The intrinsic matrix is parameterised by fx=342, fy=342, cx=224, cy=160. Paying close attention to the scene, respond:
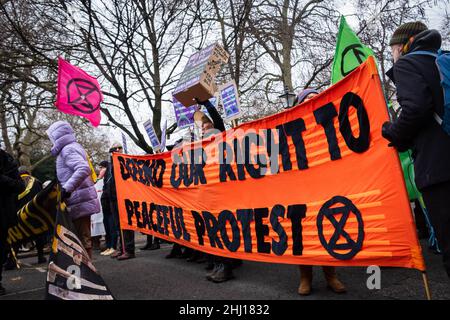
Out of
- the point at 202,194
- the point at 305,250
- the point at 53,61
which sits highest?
the point at 53,61

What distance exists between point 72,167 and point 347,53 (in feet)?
10.4

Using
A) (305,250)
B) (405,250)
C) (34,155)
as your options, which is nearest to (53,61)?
(305,250)

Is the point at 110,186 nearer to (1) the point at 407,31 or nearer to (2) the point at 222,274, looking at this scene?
(2) the point at 222,274

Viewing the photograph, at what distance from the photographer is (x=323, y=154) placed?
2.80 m

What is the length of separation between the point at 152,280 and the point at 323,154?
2.59m

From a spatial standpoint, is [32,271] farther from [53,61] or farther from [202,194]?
[53,61]

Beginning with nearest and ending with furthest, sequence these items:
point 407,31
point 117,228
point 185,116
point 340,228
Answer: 1. point 407,31
2. point 340,228
3. point 117,228
4. point 185,116

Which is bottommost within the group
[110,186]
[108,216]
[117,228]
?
[117,228]

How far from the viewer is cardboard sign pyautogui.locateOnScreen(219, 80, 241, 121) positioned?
6.99 m

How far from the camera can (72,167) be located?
3660 mm

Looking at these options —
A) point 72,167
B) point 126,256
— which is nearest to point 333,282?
point 72,167

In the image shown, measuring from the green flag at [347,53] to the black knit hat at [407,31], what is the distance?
1255 mm

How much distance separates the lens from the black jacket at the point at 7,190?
372 centimetres

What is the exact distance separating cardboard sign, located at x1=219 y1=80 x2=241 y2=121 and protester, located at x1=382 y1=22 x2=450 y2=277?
4.98 metres
